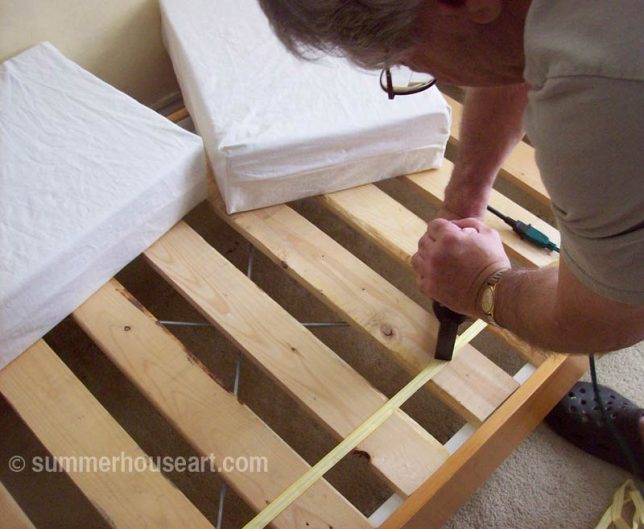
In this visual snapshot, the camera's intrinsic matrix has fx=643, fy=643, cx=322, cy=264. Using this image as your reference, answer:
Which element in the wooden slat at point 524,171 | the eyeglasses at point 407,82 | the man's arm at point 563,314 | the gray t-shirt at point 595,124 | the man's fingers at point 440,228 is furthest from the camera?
the wooden slat at point 524,171

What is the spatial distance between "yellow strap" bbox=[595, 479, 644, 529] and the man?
1.53ft

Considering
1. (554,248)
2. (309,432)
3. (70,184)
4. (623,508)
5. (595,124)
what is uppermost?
(595,124)

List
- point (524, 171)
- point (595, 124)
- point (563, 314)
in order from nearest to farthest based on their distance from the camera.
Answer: point (595, 124) < point (563, 314) < point (524, 171)

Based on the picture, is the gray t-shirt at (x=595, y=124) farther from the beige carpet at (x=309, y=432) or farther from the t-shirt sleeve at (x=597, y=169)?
the beige carpet at (x=309, y=432)

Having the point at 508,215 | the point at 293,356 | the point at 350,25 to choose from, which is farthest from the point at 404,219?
the point at 350,25

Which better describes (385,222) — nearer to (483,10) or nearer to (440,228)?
(440,228)

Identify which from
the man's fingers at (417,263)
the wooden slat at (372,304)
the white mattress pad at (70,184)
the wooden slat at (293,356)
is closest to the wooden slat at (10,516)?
the white mattress pad at (70,184)

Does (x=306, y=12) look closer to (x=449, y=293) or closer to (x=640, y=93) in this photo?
(x=640, y=93)

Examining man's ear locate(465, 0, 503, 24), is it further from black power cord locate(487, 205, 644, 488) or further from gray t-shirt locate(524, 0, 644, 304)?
black power cord locate(487, 205, 644, 488)

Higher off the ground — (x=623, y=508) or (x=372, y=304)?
(x=372, y=304)

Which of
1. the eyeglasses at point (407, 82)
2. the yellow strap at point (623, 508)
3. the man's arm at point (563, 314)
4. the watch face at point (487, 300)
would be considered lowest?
the yellow strap at point (623, 508)

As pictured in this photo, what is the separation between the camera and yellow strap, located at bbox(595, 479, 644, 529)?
96cm

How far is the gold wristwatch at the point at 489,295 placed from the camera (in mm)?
734

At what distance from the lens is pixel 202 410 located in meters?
0.84
